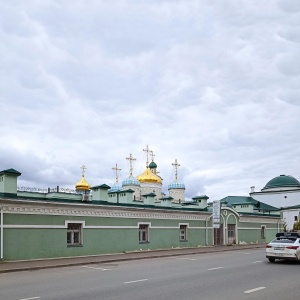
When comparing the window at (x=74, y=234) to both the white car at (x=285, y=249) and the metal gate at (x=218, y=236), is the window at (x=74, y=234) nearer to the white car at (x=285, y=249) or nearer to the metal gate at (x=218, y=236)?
the white car at (x=285, y=249)

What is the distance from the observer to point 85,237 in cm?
2419

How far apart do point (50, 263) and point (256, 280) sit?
9983 millimetres

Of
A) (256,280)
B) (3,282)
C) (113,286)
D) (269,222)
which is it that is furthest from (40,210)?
(269,222)

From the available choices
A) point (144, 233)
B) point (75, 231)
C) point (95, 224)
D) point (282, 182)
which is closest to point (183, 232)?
point (144, 233)

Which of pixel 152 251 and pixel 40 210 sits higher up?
pixel 40 210

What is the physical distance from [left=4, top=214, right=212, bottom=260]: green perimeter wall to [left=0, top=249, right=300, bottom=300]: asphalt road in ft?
11.6

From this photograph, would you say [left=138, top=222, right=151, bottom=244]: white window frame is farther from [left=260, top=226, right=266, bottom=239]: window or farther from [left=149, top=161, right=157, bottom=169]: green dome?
[left=149, top=161, right=157, bottom=169]: green dome

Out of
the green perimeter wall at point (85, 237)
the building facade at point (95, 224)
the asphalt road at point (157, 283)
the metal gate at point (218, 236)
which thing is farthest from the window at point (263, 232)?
the asphalt road at point (157, 283)

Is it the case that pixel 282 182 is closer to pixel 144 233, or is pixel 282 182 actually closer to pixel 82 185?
pixel 82 185

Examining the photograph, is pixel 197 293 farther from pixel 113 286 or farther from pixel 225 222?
pixel 225 222

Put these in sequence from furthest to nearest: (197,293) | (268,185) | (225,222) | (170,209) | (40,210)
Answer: (268,185) < (225,222) < (170,209) < (40,210) < (197,293)

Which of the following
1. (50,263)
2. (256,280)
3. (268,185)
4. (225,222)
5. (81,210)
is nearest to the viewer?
(256,280)

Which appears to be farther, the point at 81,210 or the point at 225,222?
the point at 225,222

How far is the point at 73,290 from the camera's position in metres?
12.0
